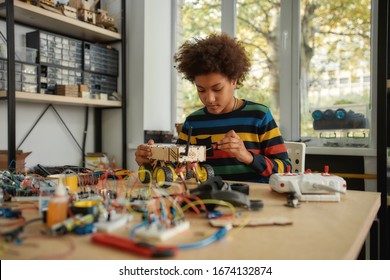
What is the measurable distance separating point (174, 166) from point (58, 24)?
1487mm

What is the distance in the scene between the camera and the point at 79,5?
7.23 feet

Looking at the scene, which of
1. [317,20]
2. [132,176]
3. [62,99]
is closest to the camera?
[132,176]

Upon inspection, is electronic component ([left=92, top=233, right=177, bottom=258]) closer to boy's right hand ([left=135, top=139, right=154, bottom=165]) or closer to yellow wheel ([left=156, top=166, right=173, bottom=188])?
yellow wheel ([left=156, top=166, right=173, bottom=188])

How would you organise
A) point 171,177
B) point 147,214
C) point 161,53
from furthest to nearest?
point 161,53 → point 171,177 → point 147,214

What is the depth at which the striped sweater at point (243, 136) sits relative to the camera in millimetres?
1341

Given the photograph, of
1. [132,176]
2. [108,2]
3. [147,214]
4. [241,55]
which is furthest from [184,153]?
[108,2]

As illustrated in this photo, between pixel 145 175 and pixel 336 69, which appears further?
pixel 336 69

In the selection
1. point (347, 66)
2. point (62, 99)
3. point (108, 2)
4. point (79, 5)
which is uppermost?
point (108, 2)

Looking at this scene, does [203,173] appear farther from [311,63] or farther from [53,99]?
[311,63]

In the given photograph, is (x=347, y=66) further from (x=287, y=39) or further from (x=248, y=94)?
(x=248, y=94)

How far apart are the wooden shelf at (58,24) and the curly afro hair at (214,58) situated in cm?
98

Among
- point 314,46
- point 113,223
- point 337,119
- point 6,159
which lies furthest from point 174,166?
point 314,46

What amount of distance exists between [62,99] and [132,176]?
1092mm

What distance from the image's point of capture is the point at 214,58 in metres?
1.29
